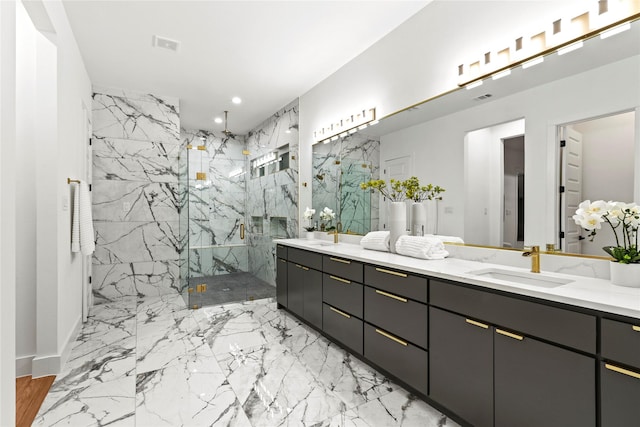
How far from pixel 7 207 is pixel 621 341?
2348mm

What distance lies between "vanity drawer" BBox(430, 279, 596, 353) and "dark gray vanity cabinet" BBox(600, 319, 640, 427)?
0.05m

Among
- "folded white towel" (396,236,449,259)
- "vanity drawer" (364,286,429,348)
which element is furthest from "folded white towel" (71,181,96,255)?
"folded white towel" (396,236,449,259)

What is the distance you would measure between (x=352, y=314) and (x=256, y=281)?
7.56 ft

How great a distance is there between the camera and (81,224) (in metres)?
2.71

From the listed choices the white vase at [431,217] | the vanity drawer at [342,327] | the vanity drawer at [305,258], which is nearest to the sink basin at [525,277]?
the white vase at [431,217]

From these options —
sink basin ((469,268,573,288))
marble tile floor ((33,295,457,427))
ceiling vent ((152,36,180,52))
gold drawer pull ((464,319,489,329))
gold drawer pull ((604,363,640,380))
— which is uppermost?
ceiling vent ((152,36,180,52))

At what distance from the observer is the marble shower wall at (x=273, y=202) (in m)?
4.44

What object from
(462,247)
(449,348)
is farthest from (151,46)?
(449,348)

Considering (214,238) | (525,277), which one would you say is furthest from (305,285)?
(214,238)

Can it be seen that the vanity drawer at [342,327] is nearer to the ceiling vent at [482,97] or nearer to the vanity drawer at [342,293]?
the vanity drawer at [342,293]

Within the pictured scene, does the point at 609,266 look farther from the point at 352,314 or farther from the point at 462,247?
the point at 352,314

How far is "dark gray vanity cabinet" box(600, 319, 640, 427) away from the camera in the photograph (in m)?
1.08

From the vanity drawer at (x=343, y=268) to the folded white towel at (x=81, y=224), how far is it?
2066 mm

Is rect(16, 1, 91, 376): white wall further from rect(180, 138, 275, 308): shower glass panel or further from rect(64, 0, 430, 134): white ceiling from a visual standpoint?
rect(180, 138, 275, 308): shower glass panel
